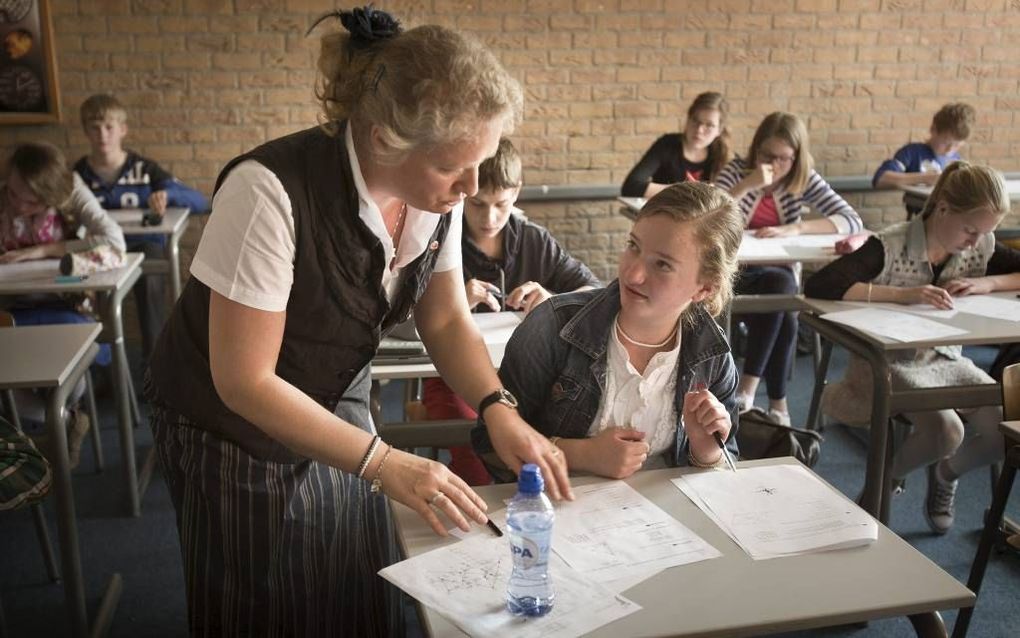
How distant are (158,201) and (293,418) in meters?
3.37

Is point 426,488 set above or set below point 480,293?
above

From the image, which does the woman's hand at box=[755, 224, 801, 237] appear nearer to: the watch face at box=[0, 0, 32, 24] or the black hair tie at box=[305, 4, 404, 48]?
the black hair tie at box=[305, 4, 404, 48]

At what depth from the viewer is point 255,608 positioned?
155 cm

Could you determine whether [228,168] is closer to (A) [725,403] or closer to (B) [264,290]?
(B) [264,290]

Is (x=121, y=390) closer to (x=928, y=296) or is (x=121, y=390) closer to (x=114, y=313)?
(x=114, y=313)

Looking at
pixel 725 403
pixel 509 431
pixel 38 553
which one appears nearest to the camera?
pixel 509 431

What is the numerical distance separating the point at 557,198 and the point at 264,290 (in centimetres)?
401

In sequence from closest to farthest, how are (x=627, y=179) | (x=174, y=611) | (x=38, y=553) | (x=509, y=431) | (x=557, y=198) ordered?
(x=509, y=431), (x=174, y=611), (x=38, y=553), (x=627, y=179), (x=557, y=198)

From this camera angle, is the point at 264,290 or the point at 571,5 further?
the point at 571,5

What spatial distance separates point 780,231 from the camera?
13.1ft

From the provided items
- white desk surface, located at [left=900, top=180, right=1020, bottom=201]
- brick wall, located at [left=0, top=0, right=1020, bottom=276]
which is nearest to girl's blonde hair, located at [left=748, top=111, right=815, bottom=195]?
white desk surface, located at [left=900, top=180, right=1020, bottom=201]

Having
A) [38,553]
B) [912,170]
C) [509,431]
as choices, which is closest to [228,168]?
[509,431]

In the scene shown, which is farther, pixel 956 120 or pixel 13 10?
pixel 956 120

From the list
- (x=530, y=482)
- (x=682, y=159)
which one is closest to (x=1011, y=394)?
(x=530, y=482)
